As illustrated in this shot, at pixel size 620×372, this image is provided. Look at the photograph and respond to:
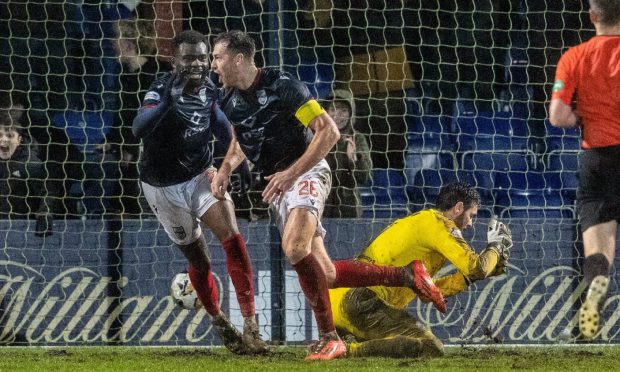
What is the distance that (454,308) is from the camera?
9031 millimetres

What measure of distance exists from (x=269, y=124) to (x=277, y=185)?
64cm

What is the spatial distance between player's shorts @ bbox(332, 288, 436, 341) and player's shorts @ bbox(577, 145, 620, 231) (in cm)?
205

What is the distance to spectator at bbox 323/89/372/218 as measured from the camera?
30.8 ft

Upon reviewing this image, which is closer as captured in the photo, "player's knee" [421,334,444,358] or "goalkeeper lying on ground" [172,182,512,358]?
"goalkeeper lying on ground" [172,182,512,358]

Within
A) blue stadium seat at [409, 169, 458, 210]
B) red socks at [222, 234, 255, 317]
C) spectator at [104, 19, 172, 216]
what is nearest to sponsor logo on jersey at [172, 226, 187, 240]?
red socks at [222, 234, 255, 317]

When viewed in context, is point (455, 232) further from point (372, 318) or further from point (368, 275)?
point (372, 318)

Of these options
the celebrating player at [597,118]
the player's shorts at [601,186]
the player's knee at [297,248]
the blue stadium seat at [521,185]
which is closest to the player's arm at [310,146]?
the player's knee at [297,248]

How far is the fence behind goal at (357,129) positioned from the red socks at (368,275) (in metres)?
1.92

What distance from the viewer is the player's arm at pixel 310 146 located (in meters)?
6.41

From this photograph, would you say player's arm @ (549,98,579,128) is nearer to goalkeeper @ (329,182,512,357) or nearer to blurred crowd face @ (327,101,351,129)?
goalkeeper @ (329,182,512,357)

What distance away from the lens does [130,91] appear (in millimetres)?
9992

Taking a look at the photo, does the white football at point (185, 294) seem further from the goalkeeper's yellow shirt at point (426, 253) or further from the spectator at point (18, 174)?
the spectator at point (18, 174)

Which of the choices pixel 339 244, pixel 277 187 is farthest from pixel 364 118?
pixel 277 187

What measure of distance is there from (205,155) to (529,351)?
2.40 metres
